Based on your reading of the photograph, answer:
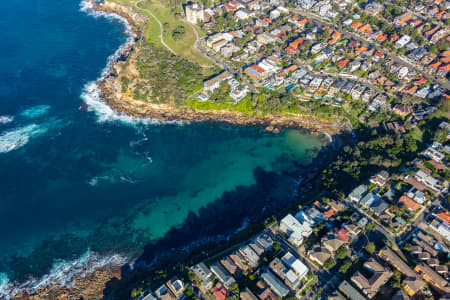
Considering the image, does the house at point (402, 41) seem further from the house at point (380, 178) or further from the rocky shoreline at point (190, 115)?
the house at point (380, 178)

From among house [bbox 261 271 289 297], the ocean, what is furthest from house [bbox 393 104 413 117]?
house [bbox 261 271 289 297]

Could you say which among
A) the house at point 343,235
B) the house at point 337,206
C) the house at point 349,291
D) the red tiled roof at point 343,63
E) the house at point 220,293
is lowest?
the house at point 220,293

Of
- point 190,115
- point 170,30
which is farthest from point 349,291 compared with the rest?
point 170,30

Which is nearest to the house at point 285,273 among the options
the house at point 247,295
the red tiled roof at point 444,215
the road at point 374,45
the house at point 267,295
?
the house at point 267,295

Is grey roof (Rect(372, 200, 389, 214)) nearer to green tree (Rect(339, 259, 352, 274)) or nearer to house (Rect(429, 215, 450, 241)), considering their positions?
house (Rect(429, 215, 450, 241))

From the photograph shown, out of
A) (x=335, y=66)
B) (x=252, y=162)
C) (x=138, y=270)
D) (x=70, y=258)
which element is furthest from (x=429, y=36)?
(x=70, y=258)

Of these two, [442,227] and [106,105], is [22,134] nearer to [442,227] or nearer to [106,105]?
[106,105]
